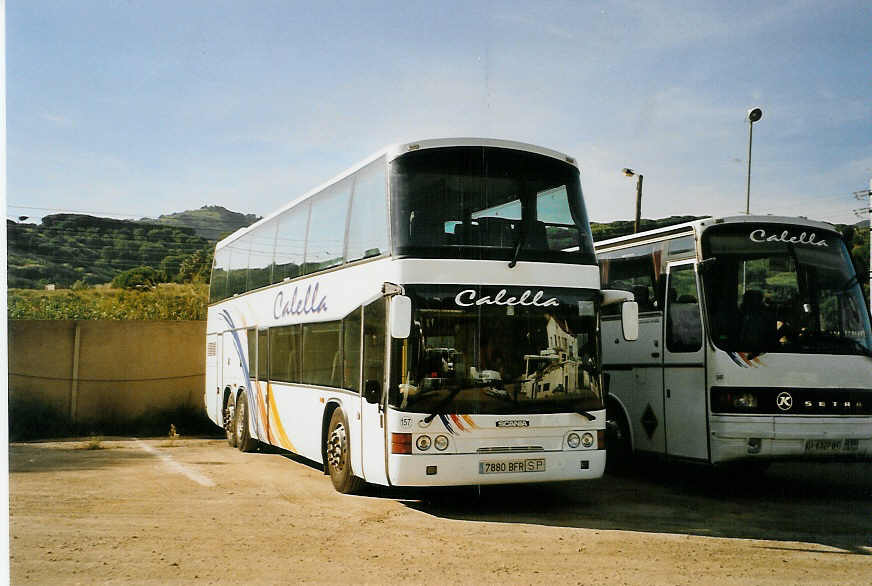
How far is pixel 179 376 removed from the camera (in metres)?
21.0

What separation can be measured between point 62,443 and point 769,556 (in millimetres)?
Result: 14635

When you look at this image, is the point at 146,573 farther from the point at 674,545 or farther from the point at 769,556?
the point at 769,556

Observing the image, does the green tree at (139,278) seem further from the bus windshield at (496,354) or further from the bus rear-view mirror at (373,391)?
the bus windshield at (496,354)

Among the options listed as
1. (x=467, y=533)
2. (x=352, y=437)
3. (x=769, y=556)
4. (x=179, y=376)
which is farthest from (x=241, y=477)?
(x=179, y=376)

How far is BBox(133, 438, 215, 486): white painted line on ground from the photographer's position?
1191cm

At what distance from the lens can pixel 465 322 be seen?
30.3ft

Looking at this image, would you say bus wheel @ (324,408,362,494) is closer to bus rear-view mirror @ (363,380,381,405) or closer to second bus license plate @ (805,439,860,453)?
bus rear-view mirror @ (363,380,381,405)

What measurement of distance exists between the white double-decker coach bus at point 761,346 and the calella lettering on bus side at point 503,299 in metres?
2.26

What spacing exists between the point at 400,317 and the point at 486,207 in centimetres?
175

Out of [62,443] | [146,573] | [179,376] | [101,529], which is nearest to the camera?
[146,573]

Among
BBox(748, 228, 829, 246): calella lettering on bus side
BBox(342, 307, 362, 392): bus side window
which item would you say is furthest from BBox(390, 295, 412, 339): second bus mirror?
BBox(748, 228, 829, 246): calella lettering on bus side

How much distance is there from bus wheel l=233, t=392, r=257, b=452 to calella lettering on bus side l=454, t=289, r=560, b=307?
758cm

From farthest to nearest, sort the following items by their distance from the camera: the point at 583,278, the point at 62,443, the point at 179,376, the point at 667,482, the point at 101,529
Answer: the point at 179,376
the point at 62,443
the point at 667,482
the point at 583,278
the point at 101,529

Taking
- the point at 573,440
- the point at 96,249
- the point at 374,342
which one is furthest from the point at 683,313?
the point at 96,249
